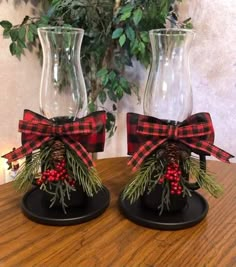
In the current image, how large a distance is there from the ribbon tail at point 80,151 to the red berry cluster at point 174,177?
14cm

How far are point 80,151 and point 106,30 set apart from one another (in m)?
0.83

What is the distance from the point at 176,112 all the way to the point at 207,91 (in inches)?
30.0

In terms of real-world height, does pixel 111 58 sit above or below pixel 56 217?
above

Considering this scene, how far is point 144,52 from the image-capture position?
128cm

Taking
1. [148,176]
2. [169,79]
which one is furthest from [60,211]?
[169,79]

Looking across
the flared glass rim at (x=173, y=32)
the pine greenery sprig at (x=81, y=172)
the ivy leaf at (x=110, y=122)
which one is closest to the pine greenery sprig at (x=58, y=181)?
the pine greenery sprig at (x=81, y=172)

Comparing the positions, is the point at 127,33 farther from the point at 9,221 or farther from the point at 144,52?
the point at 9,221

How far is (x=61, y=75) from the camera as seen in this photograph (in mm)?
693

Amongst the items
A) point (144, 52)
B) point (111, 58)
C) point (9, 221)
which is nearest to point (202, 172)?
point (9, 221)

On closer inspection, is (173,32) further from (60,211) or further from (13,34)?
(13,34)

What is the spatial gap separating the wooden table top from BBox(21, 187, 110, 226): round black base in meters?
0.01

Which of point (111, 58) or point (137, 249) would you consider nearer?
point (137, 249)

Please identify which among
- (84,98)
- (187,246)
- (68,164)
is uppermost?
(84,98)

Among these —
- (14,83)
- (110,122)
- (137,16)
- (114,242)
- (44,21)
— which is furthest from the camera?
(110,122)
